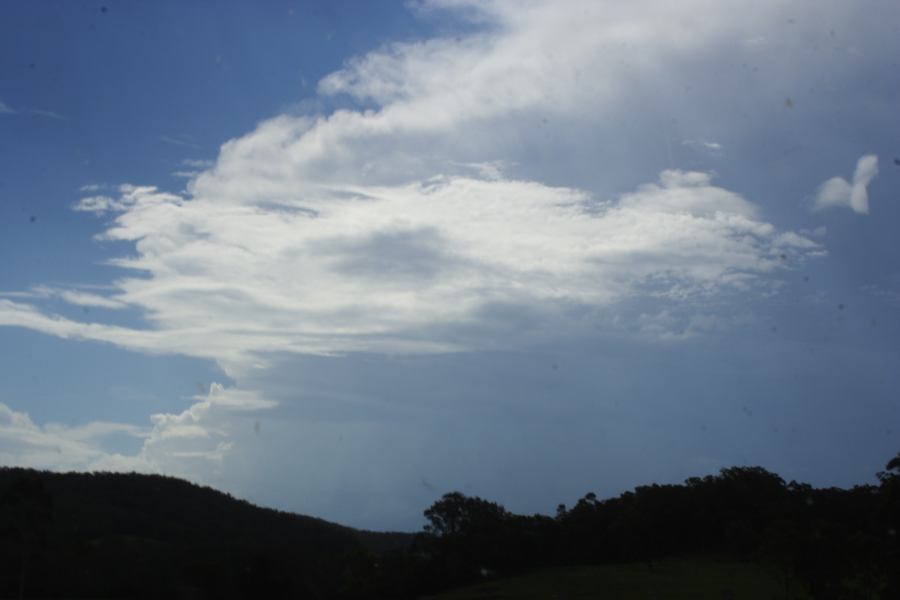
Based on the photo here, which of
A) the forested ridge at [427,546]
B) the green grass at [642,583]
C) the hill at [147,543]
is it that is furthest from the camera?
the forested ridge at [427,546]

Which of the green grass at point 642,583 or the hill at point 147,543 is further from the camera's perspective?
the hill at point 147,543

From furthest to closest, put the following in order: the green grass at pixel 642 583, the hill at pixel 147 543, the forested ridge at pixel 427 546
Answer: the forested ridge at pixel 427 546 → the hill at pixel 147 543 → the green grass at pixel 642 583

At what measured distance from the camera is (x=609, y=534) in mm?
70688

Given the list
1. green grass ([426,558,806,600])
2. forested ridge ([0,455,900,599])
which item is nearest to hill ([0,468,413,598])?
forested ridge ([0,455,900,599])

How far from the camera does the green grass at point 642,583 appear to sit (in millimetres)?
48000

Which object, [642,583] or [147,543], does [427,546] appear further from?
[147,543]

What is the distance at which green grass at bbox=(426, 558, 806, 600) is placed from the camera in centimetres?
4800

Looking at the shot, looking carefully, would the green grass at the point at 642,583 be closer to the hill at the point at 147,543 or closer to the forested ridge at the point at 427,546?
the forested ridge at the point at 427,546

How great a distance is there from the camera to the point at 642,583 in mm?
53500

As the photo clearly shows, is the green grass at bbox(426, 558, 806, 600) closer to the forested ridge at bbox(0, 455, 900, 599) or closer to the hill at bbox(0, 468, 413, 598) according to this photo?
the forested ridge at bbox(0, 455, 900, 599)

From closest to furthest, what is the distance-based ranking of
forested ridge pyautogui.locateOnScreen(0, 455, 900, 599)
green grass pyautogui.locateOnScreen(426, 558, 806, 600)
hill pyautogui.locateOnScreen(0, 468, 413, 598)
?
green grass pyautogui.locateOnScreen(426, 558, 806, 600) → hill pyautogui.locateOnScreen(0, 468, 413, 598) → forested ridge pyautogui.locateOnScreen(0, 455, 900, 599)

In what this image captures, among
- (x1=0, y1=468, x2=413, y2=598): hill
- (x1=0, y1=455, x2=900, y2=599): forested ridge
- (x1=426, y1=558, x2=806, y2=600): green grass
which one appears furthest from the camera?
(x1=0, y1=455, x2=900, y2=599): forested ridge

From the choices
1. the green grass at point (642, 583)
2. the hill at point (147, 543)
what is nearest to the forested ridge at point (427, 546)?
the hill at point (147, 543)

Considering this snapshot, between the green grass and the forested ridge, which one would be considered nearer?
the green grass
